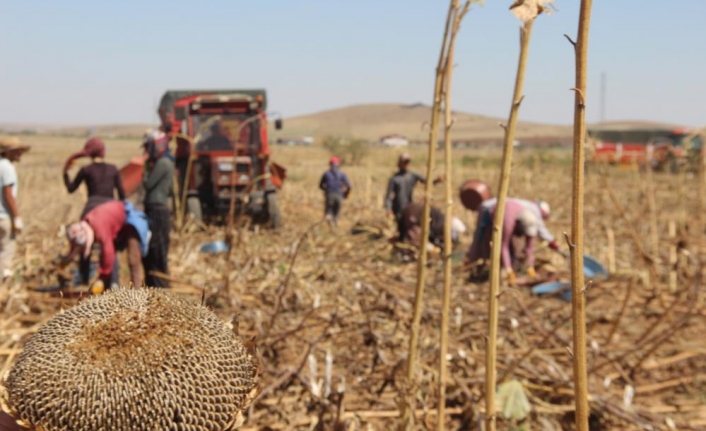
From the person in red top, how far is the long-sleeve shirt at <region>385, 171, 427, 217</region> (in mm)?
4761

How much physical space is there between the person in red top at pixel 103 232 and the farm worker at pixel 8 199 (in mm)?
1353

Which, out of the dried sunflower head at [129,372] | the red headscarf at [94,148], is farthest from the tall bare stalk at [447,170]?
the red headscarf at [94,148]

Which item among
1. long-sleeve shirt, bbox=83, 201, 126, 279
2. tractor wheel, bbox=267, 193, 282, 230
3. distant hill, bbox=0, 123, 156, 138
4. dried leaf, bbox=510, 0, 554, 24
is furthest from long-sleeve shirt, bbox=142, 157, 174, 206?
distant hill, bbox=0, 123, 156, 138

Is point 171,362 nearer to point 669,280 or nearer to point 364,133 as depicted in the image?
point 669,280

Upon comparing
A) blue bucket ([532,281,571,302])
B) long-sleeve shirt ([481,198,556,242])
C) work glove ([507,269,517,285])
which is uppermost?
long-sleeve shirt ([481,198,556,242])

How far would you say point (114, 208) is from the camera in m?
4.97

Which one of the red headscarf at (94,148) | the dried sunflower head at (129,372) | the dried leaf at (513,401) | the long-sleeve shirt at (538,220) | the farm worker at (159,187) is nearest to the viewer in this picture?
the dried sunflower head at (129,372)

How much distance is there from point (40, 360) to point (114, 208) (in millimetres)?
3578

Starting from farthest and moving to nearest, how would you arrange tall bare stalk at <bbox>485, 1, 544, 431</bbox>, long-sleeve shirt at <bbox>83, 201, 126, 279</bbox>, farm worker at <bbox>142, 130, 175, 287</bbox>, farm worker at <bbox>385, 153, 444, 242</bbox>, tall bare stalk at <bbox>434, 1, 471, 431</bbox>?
farm worker at <bbox>385, 153, 444, 242</bbox> → farm worker at <bbox>142, 130, 175, 287</bbox> → long-sleeve shirt at <bbox>83, 201, 126, 279</bbox> → tall bare stalk at <bbox>434, 1, 471, 431</bbox> → tall bare stalk at <bbox>485, 1, 544, 431</bbox>

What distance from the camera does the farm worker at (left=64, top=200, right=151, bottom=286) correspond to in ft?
15.5

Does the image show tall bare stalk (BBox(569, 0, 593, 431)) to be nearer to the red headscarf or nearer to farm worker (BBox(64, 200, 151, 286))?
farm worker (BBox(64, 200, 151, 286))

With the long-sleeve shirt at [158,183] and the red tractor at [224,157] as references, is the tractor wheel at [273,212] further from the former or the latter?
the long-sleeve shirt at [158,183]

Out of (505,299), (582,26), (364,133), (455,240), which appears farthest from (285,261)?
(364,133)

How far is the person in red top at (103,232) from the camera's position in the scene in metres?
4.71
